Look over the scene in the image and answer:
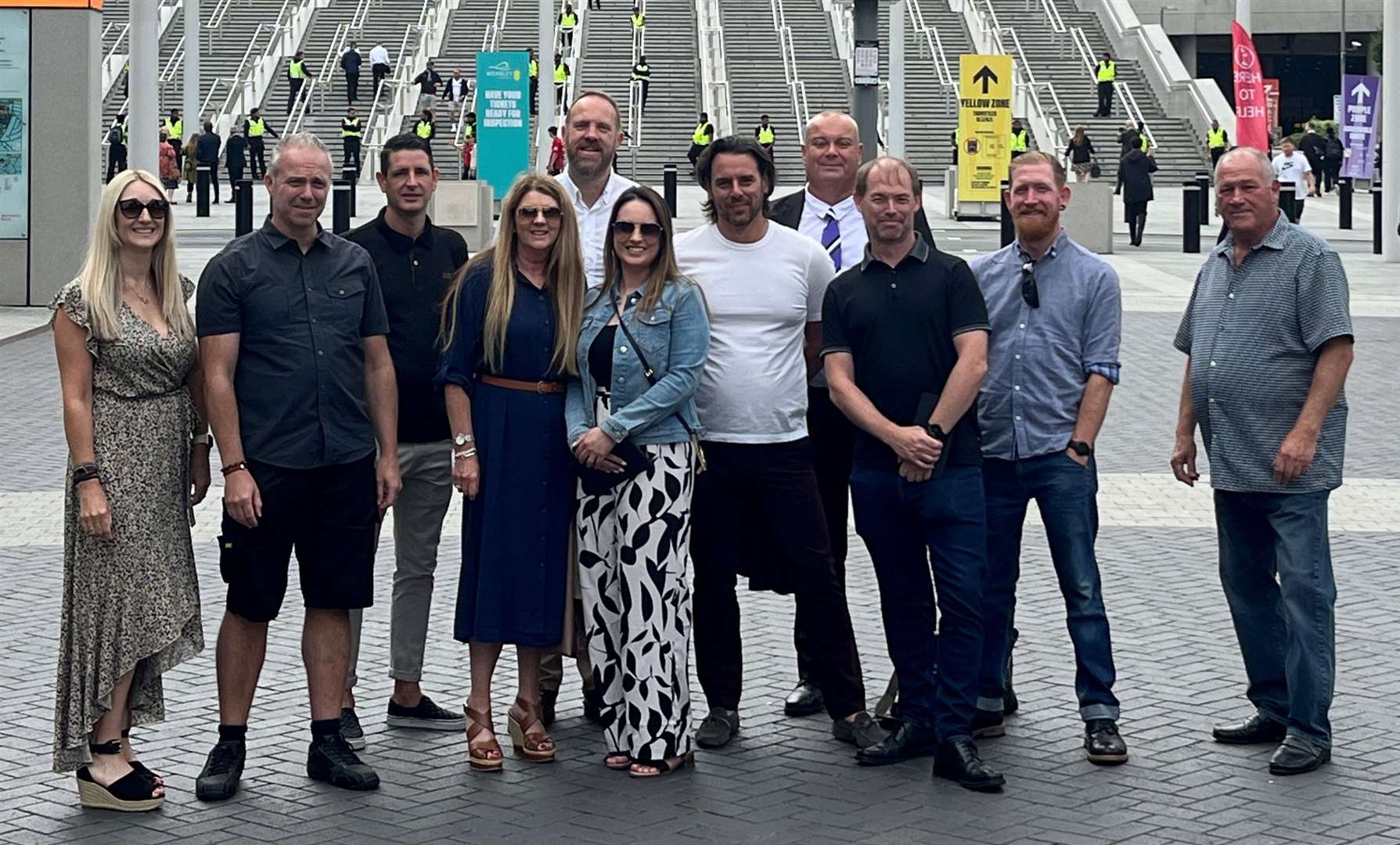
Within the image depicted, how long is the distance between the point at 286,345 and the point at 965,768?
2.30m

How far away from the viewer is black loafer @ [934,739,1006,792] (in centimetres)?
600

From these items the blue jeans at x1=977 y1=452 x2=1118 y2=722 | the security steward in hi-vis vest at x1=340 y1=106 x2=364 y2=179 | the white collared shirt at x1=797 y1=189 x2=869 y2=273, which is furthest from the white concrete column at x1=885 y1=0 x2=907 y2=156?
the blue jeans at x1=977 y1=452 x2=1118 y2=722

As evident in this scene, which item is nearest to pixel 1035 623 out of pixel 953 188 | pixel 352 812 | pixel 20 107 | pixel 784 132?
pixel 352 812

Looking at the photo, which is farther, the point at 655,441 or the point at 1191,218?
the point at 1191,218

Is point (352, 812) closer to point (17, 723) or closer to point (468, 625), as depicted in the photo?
point (468, 625)

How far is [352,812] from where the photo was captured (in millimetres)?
5809

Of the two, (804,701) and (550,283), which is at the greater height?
(550,283)

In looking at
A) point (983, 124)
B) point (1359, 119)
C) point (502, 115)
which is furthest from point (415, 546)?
point (1359, 119)

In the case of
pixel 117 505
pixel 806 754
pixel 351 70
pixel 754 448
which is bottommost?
pixel 806 754

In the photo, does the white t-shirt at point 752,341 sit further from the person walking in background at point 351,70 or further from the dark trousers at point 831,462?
the person walking in background at point 351,70

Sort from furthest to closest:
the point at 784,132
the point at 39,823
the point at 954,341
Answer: the point at 784,132, the point at 954,341, the point at 39,823

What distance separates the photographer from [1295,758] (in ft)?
20.2

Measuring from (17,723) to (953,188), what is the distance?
28.9 meters

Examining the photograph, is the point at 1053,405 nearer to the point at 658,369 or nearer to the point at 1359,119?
the point at 658,369
